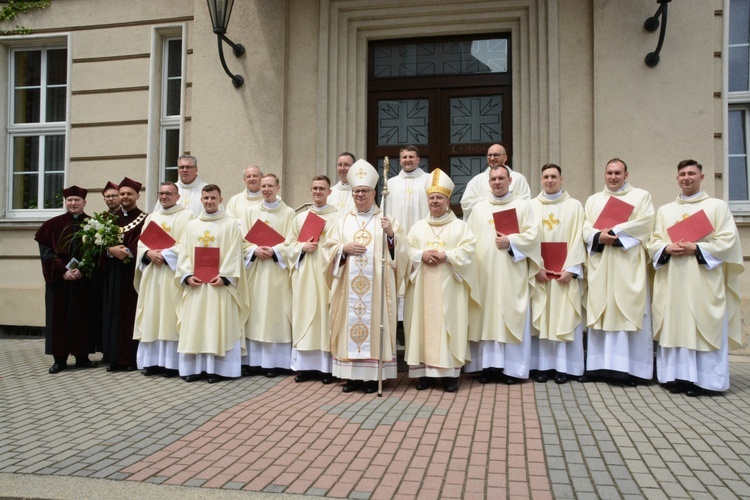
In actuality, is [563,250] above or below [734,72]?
below

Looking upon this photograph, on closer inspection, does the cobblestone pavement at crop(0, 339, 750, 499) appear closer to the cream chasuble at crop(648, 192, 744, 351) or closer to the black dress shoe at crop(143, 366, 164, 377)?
the cream chasuble at crop(648, 192, 744, 351)

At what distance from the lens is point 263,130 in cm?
965

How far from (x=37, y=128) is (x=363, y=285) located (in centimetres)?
804

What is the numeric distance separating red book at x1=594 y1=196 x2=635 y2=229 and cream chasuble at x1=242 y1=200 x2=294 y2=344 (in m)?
3.40

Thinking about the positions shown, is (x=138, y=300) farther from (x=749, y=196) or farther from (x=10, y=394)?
(x=749, y=196)

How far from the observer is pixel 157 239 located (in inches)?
292

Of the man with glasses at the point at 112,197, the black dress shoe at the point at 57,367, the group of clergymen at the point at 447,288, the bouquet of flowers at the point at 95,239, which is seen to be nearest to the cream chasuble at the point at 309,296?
the group of clergymen at the point at 447,288

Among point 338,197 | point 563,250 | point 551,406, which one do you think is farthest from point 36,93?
point 551,406

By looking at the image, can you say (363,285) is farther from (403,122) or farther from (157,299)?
(403,122)

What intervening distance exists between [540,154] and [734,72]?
285cm

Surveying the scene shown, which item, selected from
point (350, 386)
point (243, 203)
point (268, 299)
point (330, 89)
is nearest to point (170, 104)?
point (330, 89)

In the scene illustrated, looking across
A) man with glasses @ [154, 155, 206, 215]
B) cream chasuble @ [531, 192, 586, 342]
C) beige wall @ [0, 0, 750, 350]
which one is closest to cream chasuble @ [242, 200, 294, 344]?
man with glasses @ [154, 155, 206, 215]

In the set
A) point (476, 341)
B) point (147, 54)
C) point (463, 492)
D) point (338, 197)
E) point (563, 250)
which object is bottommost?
point (463, 492)

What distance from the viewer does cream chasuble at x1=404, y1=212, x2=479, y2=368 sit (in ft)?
20.6
